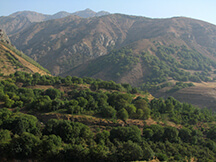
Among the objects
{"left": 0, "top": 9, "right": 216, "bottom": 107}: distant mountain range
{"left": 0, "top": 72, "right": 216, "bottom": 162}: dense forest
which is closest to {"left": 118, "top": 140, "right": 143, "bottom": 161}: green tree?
{"left": 0, "top": 72, "right": 216, "bottom": 162}: dense forest

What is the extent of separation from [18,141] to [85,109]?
64.6ft

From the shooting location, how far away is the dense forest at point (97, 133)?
25.2m

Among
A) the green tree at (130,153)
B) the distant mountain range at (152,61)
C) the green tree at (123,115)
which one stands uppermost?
the green tree at (130,153)

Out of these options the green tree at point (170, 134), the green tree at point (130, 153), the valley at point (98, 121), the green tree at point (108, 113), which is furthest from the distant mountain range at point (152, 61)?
the green tree at point (130, 153)

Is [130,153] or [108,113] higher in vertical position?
[130,153]

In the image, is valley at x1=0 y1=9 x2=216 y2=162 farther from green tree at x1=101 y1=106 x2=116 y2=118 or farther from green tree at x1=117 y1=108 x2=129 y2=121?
green tree at x1=117 y1=108 x2=129 y2=121

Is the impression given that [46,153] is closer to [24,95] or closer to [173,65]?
[24,95]

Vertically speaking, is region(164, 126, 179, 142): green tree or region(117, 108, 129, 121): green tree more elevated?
region(117, 108, 129, 121): green tree

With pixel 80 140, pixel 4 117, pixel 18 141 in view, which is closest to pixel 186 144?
pixel 80 140

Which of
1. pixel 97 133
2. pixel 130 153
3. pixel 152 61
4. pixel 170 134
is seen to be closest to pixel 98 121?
pixel 97 133

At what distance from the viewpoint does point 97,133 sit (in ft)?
110

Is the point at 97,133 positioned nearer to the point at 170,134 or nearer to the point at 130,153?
the point at 130,153

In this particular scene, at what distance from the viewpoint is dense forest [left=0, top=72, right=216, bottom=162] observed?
2516 centimetres

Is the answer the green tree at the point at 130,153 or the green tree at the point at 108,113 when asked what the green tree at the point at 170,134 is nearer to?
the green tree at the point at 108,113
